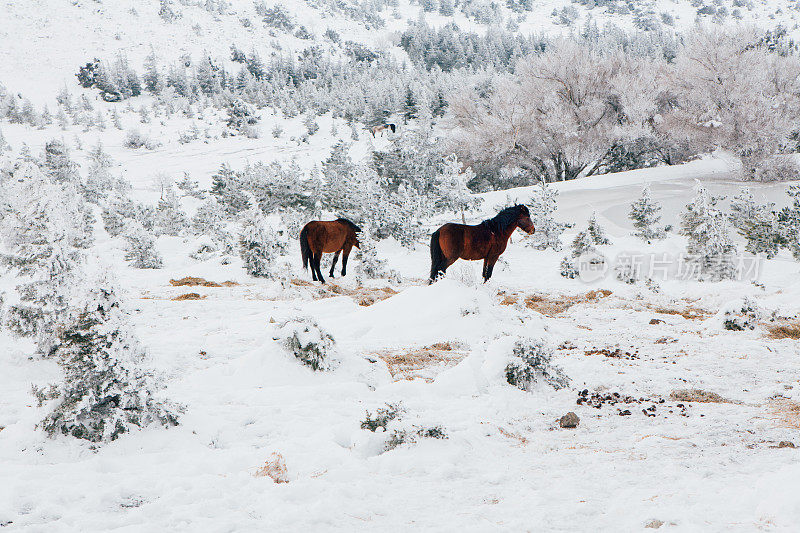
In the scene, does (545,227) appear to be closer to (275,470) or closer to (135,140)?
(275,470)

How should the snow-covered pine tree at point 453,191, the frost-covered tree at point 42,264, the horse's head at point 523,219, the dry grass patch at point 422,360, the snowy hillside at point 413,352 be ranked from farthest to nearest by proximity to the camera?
the snow-covered pine tree at point 453,191 → the horse's head at point 523,219 → the frost-covered tree at point 42,264 → the dry grass patch at point 422,360 → the snowy hillside at point 413,352

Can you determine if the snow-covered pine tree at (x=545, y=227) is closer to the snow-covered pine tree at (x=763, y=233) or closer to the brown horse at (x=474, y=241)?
the snow-covered pine tree at (x=763, y=233)

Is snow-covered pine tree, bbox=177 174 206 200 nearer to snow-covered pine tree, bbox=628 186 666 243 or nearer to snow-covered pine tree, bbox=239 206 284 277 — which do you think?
snow-covered pine tree, bbox=239 206 284 277

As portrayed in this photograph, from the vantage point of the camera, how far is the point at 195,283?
11.0m

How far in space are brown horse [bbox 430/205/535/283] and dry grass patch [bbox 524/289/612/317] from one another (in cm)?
105

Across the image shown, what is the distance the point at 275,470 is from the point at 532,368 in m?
2.46

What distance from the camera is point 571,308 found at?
8.21 metres

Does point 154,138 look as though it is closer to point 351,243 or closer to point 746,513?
point 351,243

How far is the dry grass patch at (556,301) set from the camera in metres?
8.21

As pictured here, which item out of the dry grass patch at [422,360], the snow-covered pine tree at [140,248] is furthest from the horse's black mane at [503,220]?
the snow-covered pine tree at [140,248]

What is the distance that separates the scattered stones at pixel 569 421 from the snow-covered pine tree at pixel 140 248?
1364 cm

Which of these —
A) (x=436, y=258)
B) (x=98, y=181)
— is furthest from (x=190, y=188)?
(x=436, y=258)

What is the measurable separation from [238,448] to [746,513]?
2.73 meters

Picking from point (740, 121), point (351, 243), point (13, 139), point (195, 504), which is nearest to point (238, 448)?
point (195, 504)
